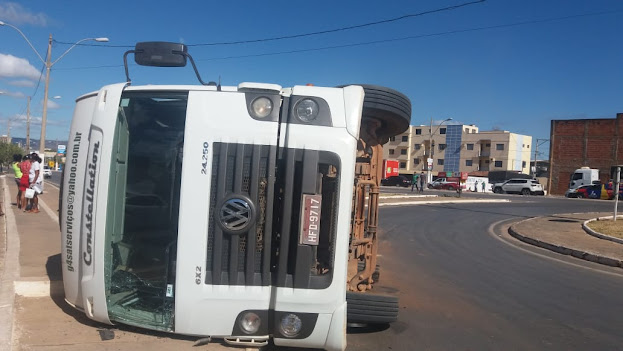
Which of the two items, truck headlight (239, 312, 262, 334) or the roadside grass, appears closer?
truck headlight (239, 312, 262, 334)

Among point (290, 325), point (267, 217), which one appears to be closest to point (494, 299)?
point (290, 325)

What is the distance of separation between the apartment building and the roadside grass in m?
66.1

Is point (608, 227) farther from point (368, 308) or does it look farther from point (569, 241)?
point (368, 308)

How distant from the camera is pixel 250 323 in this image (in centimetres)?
336

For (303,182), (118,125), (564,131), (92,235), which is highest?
(564,131)

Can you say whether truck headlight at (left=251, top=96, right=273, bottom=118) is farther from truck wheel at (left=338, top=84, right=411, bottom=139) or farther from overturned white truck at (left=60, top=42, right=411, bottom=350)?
truck wheel at (left=338, top=84, right=411, bottom=139)

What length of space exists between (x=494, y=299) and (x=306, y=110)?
15.3 feet

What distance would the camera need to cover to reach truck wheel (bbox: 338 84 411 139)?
4.28 m

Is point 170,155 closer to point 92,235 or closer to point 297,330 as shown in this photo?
point 92,235

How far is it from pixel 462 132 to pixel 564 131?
3235cm

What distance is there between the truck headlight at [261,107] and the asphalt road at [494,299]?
2.34 meters

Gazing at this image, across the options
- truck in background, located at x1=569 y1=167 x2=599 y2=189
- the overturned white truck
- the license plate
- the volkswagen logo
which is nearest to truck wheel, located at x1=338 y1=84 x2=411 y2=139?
the overturned white truck

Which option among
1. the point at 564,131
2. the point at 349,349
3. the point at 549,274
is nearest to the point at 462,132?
the point at 564,131

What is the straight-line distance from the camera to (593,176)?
46594 millimetres
